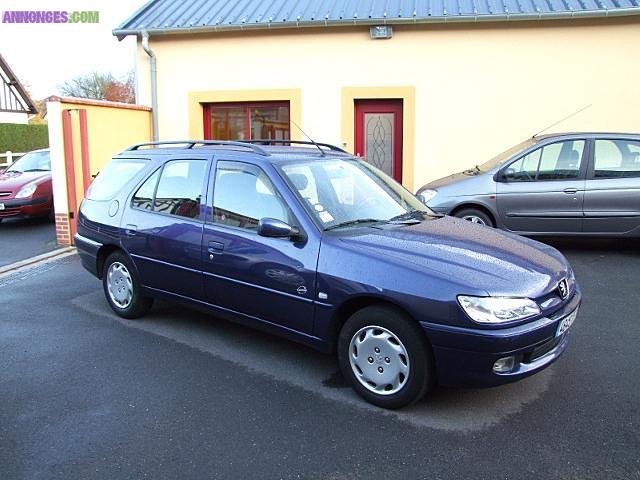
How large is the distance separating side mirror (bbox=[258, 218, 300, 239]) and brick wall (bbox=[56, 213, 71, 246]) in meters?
5.98

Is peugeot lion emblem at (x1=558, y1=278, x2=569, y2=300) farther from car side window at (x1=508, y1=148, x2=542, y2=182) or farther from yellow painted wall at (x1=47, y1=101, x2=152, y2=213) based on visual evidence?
yellow painted wall at (x1=47, y1=101, x2=152, y2=213)

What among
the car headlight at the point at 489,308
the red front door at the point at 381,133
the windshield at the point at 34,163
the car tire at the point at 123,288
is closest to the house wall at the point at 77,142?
the windshield at the point at 34,163

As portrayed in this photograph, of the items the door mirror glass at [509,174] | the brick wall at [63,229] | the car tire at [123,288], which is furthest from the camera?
the brick wall at [63,229]

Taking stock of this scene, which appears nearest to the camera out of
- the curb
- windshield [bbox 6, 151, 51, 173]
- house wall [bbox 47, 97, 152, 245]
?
the curb

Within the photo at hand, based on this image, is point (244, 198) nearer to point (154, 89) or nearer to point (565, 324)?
point (565, 324)

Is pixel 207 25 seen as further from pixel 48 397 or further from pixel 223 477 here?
pixel 223 477

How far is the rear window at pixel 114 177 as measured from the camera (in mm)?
5285

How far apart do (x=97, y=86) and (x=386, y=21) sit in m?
41.6

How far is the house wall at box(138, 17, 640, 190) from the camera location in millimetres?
9281

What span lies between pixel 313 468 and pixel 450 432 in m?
0.84

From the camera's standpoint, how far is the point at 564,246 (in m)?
8.28

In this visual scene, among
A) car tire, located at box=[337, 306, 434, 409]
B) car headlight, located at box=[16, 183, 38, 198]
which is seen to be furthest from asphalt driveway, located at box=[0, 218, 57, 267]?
car tire, located at box=[337, 306, 434, 409]

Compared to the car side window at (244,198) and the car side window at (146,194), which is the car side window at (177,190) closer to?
the car side window at (146,194)

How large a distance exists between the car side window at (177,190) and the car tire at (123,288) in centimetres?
58
